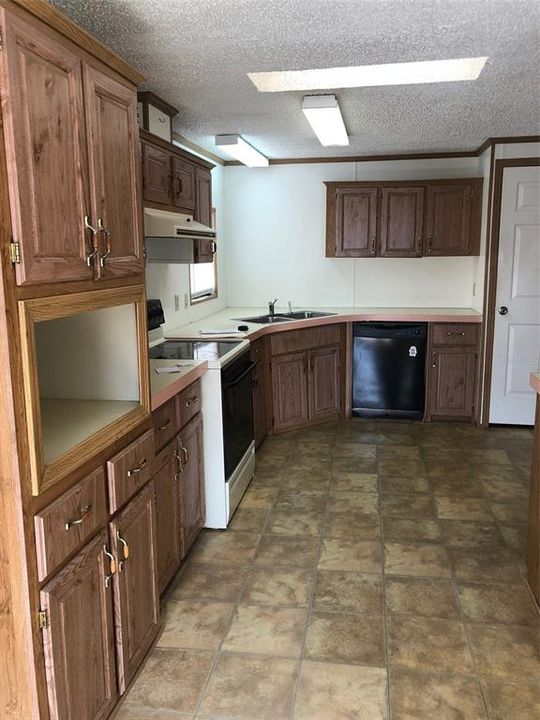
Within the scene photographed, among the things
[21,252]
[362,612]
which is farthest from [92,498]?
[362,612]

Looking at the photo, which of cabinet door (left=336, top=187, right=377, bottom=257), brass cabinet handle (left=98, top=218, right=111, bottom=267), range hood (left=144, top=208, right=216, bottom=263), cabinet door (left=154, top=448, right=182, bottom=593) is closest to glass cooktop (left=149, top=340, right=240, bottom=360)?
range hood (left=144, top=208, right=216, bottom=263)

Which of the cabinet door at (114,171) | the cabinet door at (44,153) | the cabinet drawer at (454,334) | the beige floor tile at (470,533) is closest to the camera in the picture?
the cabinet door at (44,153)

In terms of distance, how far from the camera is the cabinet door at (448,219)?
5109mm

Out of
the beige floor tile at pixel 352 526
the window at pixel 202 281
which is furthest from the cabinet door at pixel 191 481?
the window at pixel 202 281

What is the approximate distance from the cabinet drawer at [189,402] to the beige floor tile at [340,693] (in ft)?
3.86

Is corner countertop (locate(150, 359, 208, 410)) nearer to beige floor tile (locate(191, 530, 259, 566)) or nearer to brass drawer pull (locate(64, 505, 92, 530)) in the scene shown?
brass drawer pull (locate(64, 505, 92, 530))

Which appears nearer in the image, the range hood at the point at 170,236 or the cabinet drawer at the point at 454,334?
the range hood at the point at 170,236

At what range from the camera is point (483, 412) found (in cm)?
514

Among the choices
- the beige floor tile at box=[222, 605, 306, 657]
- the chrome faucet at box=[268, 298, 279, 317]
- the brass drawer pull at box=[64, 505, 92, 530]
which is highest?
the chrome faucet at box=[268, 298, 279, 317]

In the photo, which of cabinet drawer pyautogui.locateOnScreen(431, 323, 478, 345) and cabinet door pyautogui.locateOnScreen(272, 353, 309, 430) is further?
cabinet drawer pyautogui.locateOnScreen(431, 323, 478, 345)

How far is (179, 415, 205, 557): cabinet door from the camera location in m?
2.84

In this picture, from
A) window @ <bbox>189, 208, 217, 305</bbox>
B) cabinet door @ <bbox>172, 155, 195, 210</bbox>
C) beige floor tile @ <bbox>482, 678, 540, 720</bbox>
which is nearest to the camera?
beige floor tile @ <bbox>482, 678, 540, 720</bbox>

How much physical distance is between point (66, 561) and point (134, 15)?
1.88 m

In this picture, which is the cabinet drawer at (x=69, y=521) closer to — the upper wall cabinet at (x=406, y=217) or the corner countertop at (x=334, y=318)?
the corner countertop at (x=334, y=318)
